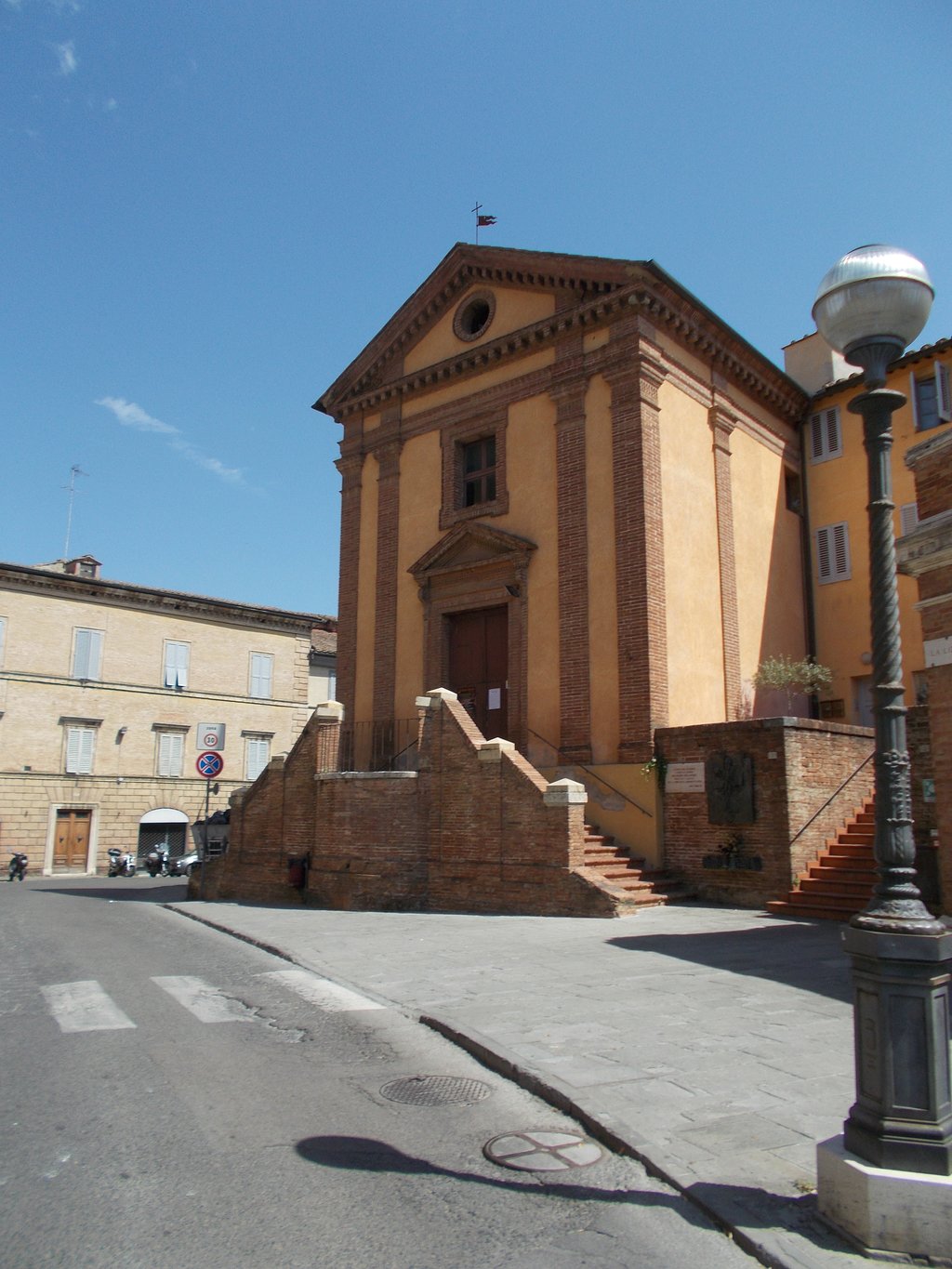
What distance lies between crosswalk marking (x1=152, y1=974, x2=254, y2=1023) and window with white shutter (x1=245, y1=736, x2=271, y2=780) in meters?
31.6

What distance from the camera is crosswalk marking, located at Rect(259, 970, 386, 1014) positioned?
786cm

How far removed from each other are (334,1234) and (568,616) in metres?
13.6

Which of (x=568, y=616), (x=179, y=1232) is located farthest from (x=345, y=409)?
(x=179, y=1232)

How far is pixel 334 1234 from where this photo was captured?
3623 mm

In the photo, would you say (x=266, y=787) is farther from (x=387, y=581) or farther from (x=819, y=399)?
(x=819, y=399)

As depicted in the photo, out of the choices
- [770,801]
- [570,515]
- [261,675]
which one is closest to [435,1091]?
[770,801]

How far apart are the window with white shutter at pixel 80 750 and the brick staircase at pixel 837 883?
29498mm

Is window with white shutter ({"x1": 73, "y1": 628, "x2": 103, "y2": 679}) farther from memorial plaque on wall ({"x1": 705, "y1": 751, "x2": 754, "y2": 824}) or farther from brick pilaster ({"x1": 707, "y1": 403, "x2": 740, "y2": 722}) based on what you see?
memorial plaque on wall ({"x1": 705, "y1": 751, "x2": 754, "y2": 824})

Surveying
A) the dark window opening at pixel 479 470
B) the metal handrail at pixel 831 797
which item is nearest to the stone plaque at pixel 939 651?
the metal handrail at pixel 831 797

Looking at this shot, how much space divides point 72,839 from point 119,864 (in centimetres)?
220

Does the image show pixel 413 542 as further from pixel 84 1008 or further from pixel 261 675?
pixel 261 675

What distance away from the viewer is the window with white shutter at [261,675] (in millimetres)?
40844

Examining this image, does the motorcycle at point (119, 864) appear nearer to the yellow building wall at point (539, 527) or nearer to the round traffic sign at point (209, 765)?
the round traffic sign at point (209, 765)

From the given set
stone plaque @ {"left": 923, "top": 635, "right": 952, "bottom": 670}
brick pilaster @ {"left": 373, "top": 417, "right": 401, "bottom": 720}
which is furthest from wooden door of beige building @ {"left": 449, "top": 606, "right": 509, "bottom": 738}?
stone plaque @ {"left": 923, "top": 635, "right": 952, "bottom": 670}
